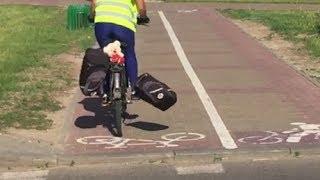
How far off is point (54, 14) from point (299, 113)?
17506mm

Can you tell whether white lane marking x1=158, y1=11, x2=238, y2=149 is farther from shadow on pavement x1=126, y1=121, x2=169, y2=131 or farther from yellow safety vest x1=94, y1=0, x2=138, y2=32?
yellow safety vest x1=94, y1=0, x2=138, y2=32

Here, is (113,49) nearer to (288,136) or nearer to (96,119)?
(96,119)

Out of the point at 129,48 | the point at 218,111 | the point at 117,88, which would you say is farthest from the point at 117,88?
the point at 218,111

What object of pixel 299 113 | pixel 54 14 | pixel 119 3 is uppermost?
pixel 119 3

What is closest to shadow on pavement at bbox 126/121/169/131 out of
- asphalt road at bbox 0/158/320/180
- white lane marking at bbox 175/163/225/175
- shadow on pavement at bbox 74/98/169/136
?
shadow on pavement at bbox 74/98/169/136

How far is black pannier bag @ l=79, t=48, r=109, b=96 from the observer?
800 cm

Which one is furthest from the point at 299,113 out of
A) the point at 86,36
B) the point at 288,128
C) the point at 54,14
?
the point at 54,14

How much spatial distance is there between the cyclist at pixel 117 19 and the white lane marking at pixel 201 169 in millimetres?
1656

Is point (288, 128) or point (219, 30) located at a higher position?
point (288, 128)

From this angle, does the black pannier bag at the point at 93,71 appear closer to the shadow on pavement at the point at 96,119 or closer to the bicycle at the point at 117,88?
the bicycle at the point at 117,88

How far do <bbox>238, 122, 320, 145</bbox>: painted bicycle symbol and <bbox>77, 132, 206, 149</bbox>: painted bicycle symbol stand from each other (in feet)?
1.91

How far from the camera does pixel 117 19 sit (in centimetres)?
807

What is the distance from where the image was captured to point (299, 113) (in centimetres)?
909

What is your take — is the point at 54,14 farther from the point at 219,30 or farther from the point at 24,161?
the point at 24,161
